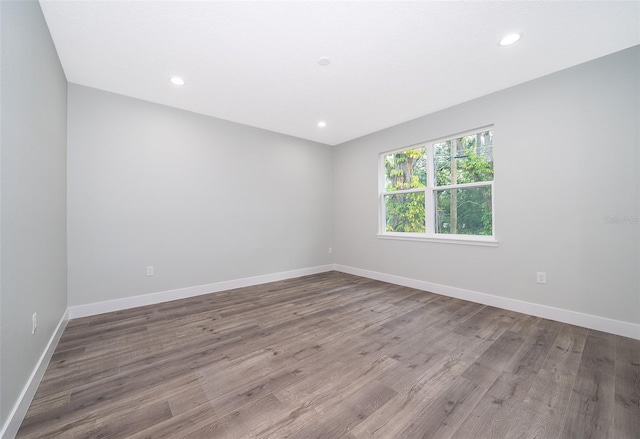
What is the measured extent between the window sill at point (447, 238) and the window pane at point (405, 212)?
5.0 inches

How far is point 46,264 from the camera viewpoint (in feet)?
6.09

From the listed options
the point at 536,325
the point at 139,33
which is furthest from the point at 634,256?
the point at 139,33

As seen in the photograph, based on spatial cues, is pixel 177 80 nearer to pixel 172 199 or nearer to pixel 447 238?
pixel 172 199

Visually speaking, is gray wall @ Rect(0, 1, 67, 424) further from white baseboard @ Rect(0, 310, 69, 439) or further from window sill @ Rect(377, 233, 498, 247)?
window sill @ Rect(377, 233, 498, 247)

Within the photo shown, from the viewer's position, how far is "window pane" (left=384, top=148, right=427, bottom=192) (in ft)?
12.5

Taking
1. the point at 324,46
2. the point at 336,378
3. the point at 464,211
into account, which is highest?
the point at 324,46

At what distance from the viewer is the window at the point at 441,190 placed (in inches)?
124

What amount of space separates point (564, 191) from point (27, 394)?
4.48m

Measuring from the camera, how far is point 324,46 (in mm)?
2133

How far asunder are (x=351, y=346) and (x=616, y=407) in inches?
62.2

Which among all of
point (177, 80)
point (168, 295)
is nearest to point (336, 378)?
point (168, 295)

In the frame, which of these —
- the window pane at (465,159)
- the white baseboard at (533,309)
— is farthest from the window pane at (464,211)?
the white baseboard at (533,309)

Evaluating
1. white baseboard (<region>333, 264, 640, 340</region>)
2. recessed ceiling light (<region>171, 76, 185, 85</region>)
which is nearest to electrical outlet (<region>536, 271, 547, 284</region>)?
white baseboard (<region>333, 264, 640, 340</region>)

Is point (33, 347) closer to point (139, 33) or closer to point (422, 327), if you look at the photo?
point (139, 33)
